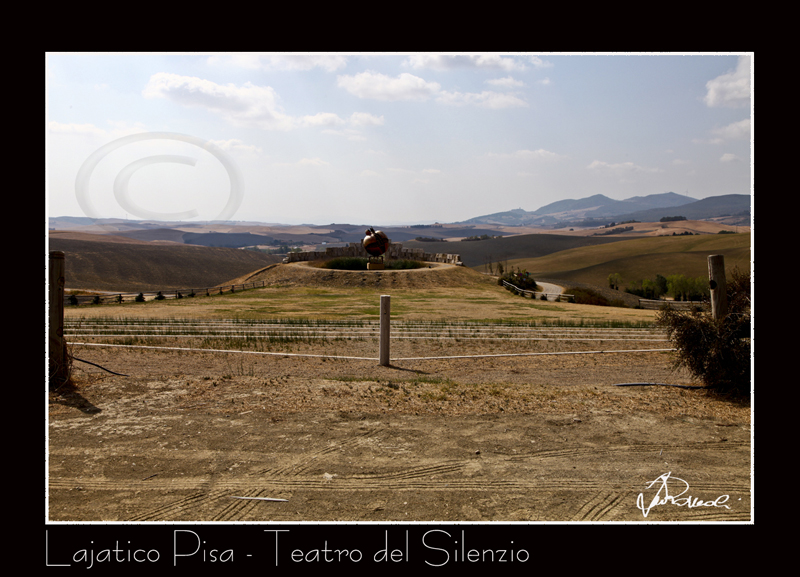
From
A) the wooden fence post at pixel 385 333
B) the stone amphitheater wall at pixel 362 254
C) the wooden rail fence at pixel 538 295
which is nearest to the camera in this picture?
the wooden fence post at pixel 385 333

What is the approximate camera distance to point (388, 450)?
574 cm

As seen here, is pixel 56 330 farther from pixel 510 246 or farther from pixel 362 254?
pixel 510 246

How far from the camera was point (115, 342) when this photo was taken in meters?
12.6

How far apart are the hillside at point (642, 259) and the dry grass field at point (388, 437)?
79.0 meters

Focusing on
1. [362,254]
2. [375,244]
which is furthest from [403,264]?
[362,254]

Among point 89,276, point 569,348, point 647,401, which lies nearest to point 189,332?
point 569,348

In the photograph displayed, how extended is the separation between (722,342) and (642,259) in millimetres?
115103

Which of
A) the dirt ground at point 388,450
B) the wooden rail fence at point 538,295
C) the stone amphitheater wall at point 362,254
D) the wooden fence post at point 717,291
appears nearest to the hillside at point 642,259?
the stone amphitheater wall at point 362,254

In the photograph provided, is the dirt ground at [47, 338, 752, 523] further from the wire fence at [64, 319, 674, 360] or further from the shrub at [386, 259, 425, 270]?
the shrub at [386, 259, 425, 270]

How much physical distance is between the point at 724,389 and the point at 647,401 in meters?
1.48

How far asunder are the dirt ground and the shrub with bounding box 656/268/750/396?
0.42m

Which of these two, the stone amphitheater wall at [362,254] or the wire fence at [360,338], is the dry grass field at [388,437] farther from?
the stone amphitheater wall at [362,254]

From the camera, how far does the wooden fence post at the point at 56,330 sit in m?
7.94

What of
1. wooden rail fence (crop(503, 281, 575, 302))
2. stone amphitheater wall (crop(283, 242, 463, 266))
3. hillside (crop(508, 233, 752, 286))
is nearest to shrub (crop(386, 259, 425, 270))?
stone amphitheater wall (crop(283, 242, 463, 266))
